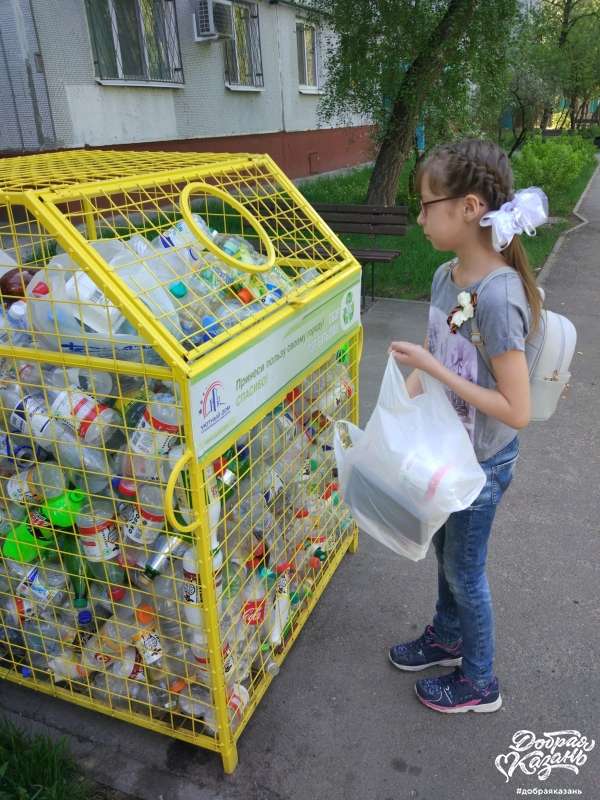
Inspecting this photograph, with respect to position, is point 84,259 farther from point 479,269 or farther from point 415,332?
point 415,332

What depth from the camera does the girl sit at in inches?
61.4

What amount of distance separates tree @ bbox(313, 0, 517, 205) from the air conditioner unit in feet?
5.60

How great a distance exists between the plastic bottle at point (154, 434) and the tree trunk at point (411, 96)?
7.93 m

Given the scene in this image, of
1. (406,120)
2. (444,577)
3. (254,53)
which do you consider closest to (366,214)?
(406,120)

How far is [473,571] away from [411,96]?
7.82 m

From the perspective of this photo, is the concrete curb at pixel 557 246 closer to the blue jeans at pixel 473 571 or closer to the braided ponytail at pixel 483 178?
the blue jeans at pixel 473 571

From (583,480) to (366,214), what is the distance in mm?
4158

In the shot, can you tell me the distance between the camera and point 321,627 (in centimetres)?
250

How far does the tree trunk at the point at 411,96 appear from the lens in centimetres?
782

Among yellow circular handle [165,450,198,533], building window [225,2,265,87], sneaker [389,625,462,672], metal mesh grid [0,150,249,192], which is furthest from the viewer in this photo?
building window [225,2,265,87]

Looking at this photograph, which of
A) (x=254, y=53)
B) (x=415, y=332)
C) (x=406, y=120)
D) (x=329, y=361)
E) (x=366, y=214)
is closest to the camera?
(x=329, y=361)

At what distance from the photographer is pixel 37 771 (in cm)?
188

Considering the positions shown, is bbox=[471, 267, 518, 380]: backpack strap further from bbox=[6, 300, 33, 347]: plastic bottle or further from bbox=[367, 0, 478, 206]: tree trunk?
bbox=[367, 0, 478, 206]: tree trunk

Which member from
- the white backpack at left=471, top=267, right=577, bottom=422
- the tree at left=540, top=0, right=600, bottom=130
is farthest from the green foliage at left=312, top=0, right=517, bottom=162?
the tree at left=540, top=0, right=600, bottom=130
